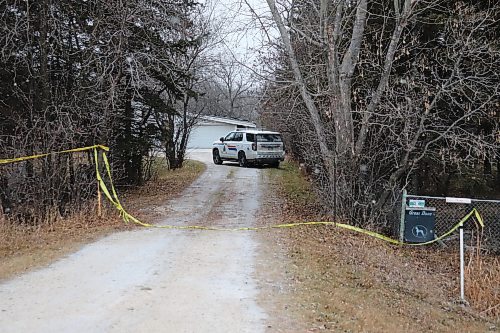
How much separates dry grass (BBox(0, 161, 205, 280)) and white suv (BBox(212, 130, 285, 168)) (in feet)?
37.8

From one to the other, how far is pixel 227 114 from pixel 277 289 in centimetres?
6118

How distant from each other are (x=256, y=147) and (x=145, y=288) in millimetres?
20160

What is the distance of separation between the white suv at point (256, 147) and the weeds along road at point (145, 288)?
16.1 meters

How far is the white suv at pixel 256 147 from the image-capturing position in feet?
86.8

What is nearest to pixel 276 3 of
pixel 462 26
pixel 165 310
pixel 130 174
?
pixel 462 26

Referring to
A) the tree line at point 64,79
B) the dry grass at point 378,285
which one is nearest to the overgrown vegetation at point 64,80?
the tree line at point 64,79

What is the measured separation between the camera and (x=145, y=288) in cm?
656

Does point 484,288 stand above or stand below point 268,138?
below

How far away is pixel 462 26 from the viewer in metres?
11.3

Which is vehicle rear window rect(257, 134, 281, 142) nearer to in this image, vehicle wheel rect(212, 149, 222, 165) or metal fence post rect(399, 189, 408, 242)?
vehicle wheel rect(212, 149, 222, 165)

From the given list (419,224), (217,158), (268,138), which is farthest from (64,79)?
(217,158)

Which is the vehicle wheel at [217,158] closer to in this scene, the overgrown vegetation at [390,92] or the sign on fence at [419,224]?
the overgrown vegetation at [390,92]

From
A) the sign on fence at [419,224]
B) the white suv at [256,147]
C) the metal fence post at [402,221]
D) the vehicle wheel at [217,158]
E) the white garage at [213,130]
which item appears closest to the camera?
the metal fence post at [402,221]

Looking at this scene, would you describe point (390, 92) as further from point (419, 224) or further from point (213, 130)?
point (213, 130)
